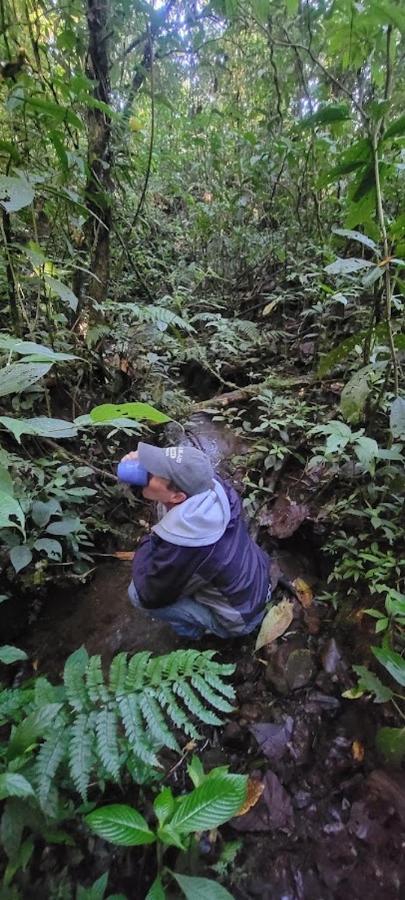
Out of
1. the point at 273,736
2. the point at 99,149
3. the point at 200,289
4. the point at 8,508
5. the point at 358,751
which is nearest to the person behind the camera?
the point at 8,508

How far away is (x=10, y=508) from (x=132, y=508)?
9.43ft

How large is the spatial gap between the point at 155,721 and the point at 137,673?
0.69ft

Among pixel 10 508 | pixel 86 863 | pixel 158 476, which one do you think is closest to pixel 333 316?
pixel 158 476

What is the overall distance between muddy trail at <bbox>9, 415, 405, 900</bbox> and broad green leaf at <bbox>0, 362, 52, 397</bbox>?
6.72 ft

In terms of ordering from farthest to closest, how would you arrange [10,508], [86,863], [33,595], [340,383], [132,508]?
[340,383]
[132,508]
[33,595]
[86,863]
[10,508]

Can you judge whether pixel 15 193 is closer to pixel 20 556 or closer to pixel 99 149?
pixel 20 556

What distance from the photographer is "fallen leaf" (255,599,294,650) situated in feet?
9.14

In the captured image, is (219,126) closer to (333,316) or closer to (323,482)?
(333,316)

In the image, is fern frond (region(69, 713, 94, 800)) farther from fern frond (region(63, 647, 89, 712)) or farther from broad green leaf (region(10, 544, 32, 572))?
broad green leaf (region(10, 544, 32, 572))

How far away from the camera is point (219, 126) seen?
6891 millimetres

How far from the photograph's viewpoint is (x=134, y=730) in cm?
162

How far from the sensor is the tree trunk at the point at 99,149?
3.37m

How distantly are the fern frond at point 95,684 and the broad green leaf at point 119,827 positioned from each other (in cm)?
35

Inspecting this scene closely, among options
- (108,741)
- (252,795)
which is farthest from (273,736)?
(108,741)
